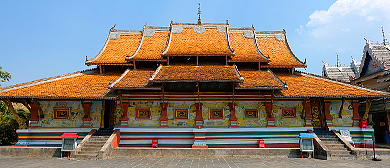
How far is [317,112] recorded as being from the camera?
1655 cm

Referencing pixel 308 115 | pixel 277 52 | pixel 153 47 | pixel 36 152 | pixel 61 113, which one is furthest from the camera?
pixel 277 52

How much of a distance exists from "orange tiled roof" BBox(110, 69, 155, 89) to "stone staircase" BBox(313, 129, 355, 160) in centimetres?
1093

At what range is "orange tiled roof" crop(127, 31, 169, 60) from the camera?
17.7 meters

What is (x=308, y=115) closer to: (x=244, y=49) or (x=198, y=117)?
(x=244, y=49)

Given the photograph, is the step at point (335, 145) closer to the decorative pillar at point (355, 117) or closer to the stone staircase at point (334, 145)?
the stone staircase at point (334, 145)

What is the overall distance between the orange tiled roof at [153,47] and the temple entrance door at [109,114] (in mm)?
3582

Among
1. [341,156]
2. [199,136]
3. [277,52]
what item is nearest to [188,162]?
[199,136]

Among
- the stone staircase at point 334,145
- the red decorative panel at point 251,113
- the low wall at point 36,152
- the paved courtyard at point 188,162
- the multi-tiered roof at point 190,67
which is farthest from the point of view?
the red decorative panel at point 251,113

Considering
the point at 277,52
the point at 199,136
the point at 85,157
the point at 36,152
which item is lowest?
the point at 85,157

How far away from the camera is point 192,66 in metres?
16.9

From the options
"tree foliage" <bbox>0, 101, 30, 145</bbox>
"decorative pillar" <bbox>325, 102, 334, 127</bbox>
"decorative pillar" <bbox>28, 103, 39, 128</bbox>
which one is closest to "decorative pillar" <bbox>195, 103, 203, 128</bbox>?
"decorative pillar" <bbox>325, 102, 334, 127</bbox>

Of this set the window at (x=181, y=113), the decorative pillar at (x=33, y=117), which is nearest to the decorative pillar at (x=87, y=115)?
the decorative pillar at (x=33, y=117)

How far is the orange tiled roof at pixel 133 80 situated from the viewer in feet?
46.2

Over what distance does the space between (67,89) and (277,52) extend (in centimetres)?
1560
